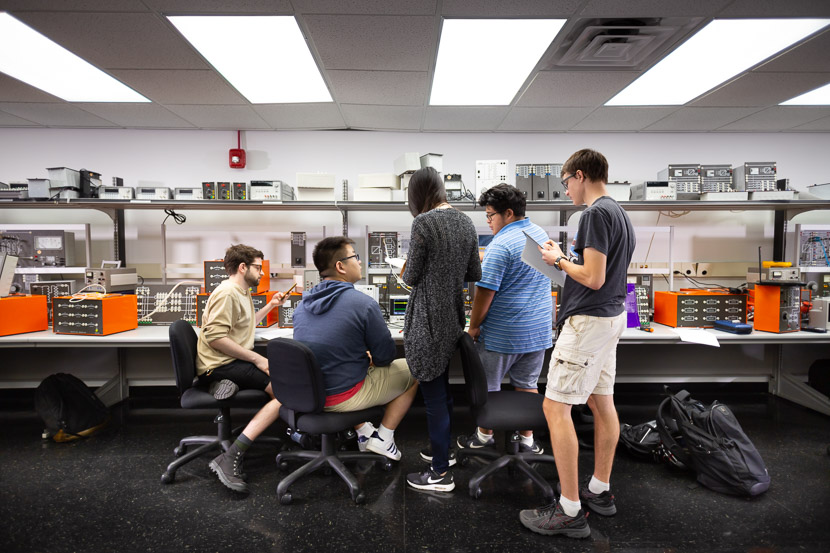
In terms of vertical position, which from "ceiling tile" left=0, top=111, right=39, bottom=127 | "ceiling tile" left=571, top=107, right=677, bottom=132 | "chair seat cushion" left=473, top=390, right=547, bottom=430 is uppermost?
"ceiling tile" left=0, top=111, right=39, bottom=127

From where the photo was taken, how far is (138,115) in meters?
2.84

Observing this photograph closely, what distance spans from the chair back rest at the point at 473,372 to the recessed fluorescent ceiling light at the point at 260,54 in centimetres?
173

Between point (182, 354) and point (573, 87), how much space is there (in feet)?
8.93

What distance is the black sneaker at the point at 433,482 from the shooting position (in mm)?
1683

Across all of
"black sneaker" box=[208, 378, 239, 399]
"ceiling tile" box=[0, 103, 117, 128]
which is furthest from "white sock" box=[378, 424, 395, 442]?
"ceiling tile" box=[0, 103, 117, 128]

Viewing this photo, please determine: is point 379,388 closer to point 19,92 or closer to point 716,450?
point 716,450

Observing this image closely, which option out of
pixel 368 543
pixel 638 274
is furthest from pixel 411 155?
pixel 368 543

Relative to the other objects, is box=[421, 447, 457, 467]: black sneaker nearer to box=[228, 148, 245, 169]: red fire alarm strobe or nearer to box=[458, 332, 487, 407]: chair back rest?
box=[458, 332, 487, 407]: chair back rest

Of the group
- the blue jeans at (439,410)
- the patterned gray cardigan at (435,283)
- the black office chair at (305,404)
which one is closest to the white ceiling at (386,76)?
the patterned gray cardigan at (435,283)

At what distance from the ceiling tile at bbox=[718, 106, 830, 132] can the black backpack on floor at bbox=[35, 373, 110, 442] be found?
16.6ft

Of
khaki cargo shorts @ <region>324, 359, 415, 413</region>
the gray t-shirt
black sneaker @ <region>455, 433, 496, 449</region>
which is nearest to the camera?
the gray t-shirt

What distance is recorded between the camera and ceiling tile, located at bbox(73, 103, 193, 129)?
2.69 metres

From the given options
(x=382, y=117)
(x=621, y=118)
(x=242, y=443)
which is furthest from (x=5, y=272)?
(x=621, y=118)

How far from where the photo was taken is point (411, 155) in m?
2.54
